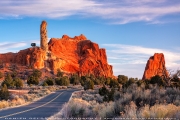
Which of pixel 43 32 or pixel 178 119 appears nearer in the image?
pixel 178 119

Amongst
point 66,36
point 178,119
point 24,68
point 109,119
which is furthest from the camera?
point 66,36

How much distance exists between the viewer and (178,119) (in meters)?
10.3

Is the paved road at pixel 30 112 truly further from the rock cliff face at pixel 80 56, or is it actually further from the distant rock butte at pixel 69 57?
the rock cliff face at pixel 80 56

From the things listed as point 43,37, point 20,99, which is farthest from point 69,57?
point 20,99

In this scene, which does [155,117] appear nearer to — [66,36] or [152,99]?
[152,99]

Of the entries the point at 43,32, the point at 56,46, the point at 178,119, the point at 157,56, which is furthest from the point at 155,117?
the point at 157,56

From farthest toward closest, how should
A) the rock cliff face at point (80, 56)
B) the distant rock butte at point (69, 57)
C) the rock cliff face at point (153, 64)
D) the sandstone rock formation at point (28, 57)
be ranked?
the rock cliff face at point (153, 64) → the rock cliff face at point (80, 56) → the distant rock butte at point (69, 57) → the sandstone rock formation at point (28, 57)

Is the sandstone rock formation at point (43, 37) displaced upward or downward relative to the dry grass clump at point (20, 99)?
upward

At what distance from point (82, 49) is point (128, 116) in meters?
152

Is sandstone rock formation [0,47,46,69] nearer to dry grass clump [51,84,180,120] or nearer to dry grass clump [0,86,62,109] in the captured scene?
dry grass clump [0,86,62,109]

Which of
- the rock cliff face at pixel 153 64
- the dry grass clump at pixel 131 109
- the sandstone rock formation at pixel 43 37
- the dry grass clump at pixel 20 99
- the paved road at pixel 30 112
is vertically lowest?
the paved road at pixel 30 112

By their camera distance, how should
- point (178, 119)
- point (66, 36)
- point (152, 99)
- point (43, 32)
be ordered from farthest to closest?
point (66, 36), point (43, 32), point (152, 99), point (178, 119)

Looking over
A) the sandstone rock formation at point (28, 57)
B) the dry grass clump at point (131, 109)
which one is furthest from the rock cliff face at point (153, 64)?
the dry grass clump at point (131, 109)

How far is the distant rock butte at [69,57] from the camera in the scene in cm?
13088
